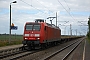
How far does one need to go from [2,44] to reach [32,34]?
5.87 metres

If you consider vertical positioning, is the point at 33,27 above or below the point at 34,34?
above

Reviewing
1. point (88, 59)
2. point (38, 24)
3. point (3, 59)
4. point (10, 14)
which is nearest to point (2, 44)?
point (10, 14)

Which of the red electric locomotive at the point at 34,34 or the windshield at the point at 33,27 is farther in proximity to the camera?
the windshield at the point at 33,27

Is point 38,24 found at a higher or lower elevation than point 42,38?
higher

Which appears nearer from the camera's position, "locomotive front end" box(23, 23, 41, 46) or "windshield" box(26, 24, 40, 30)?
"locomotive front end" box(23, 23, 41, 46)

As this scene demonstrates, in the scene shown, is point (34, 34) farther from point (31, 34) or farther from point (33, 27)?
point (33, 27)

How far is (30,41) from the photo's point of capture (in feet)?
84.4

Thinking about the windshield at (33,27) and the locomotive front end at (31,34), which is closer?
the locomotive front end at (31,34)

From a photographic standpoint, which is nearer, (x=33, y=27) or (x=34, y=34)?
(x=34, y=34)

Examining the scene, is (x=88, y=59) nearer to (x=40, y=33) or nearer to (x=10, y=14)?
(x=40, y=33)

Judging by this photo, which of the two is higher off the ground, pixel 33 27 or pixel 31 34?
pixel 33 27

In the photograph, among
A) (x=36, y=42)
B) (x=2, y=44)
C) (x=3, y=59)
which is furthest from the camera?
(x=2, y=44)

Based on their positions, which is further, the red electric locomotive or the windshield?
the windshield

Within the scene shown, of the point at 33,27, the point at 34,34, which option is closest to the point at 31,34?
the point at 34,34
